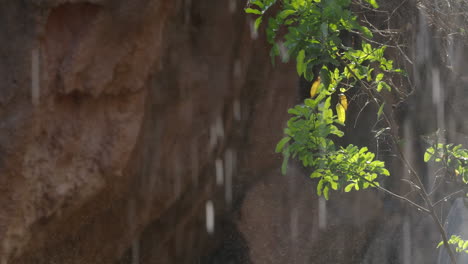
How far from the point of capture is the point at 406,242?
6809mm

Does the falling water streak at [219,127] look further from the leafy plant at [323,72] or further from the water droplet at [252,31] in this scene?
the leafy plant at [323,72]

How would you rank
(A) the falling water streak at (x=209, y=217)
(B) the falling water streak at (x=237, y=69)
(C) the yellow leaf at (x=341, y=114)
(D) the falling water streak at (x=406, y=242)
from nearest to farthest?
(C) the yellow leaf at (x=341, y=114) → (B) the falling water streak at (x=237, y=69) → (A) the falling water streak at (x=209, y=217) → (D) the falling water streak at (x=406, y=242)

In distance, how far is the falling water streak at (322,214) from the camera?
6.65 meters

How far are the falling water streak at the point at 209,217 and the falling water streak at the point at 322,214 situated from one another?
1198 mm

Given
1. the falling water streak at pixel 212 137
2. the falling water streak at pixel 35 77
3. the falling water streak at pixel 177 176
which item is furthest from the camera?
the falling water streak at pixel 212 137

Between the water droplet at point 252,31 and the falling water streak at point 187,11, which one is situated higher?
the falling water streak at point 187,11

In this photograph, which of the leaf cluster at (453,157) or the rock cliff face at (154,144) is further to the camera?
the rock cliff face at (154,144)

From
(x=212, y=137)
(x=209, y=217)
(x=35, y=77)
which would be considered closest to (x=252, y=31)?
(x=212, y=137)

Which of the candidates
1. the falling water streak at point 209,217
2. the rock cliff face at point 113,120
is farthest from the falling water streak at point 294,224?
the rock cliff face at point 113,120

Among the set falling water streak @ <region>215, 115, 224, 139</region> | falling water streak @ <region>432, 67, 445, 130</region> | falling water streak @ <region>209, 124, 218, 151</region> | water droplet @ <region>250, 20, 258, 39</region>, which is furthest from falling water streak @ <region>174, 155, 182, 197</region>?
falling water streak @ <region>432, 67, 445, 130</region>

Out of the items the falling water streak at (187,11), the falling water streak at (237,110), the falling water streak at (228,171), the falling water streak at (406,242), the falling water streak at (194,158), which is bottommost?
the falling water streak at (406,242)

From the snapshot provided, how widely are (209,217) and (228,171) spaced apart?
0.54m

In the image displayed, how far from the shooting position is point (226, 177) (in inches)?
254

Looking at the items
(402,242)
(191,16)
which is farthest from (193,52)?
(402,242)
